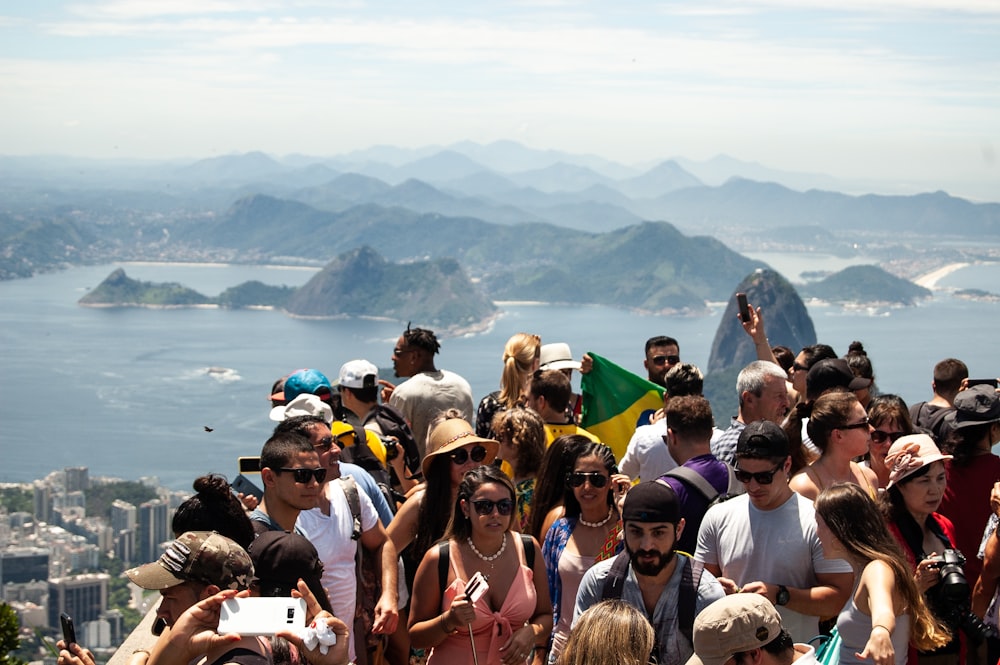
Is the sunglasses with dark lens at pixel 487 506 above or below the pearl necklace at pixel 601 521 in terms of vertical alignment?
above

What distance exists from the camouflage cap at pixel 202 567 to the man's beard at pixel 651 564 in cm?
131

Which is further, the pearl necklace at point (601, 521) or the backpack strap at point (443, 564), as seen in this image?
the pearl necklace at point (601, 521)

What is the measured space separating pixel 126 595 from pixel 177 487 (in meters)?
40.0

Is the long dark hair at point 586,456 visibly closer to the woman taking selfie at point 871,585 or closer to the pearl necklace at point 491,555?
the pearl necklace at point 491,555

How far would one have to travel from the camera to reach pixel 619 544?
4.41 meters

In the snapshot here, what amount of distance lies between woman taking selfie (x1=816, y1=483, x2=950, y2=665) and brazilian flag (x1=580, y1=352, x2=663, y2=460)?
3346 mm

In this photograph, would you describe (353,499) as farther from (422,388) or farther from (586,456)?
(422,388)

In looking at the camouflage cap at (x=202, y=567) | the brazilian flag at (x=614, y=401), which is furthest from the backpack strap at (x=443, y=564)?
the brazilian flag at (x=614, y=401)

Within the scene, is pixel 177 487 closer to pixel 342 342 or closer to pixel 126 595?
pixel 126 595

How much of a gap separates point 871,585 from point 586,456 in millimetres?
1378

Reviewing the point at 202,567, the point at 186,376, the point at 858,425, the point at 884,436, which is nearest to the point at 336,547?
the point at 202,567

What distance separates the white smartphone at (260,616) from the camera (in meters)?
3.00

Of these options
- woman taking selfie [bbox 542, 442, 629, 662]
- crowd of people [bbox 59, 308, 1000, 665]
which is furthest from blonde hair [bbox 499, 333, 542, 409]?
woman taking selfie [bbox 542, 442, 629, 662]

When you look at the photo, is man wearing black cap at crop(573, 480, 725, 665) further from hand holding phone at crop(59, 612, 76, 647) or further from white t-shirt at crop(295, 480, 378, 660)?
hand holding phone at crop(59, 612, 76, 647)
